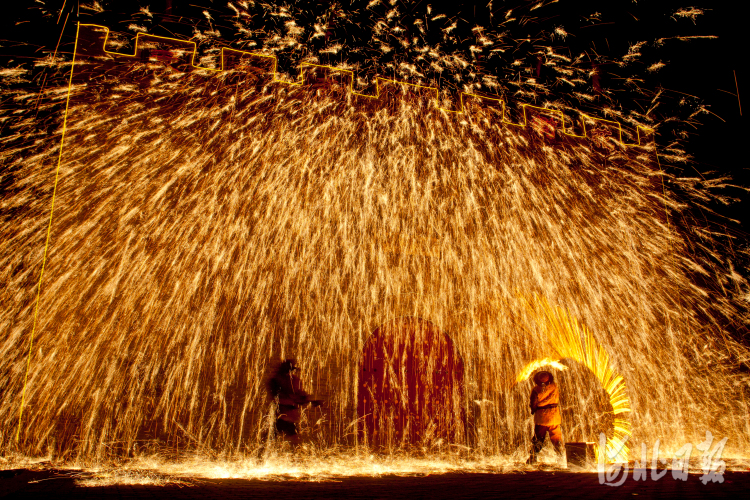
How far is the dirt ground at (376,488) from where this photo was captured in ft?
10.8

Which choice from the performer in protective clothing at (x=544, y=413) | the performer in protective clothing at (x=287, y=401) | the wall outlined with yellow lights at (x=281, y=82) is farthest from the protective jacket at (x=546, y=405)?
the performer in protective clothing at (x=287, y=401)

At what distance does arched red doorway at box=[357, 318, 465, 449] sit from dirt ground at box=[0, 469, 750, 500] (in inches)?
85.4

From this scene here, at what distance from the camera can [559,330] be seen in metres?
7.53

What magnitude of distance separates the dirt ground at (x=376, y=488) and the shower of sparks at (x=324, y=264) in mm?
1352

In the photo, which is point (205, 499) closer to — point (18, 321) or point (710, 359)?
point (18, 321)

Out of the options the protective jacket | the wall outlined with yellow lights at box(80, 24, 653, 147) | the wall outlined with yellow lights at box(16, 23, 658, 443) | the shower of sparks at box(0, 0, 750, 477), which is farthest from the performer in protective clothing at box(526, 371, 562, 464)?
the wall outlined with yellow lights at box(80, 24, 653, 147)

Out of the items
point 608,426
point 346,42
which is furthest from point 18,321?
point 608,426

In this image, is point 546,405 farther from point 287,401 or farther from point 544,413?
point 287,401

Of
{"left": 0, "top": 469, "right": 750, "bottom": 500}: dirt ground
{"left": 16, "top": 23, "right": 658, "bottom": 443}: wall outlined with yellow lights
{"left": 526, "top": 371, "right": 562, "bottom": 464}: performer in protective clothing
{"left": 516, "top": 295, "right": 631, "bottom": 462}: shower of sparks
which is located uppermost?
{"left": 16, "top": 23, "right": 658, "bottom": 443}: wall outlined with yellow lights

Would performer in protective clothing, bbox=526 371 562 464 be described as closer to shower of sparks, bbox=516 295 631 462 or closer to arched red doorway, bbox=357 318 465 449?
shower of sparks, bbox=516 295 631 462

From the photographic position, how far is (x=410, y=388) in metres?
7.05

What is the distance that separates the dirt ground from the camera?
330cm

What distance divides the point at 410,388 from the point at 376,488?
340cm

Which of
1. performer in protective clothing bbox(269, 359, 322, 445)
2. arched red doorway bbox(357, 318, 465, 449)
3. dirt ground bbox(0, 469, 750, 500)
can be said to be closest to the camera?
dirt ground bbox(0, 469, 750, 500)
